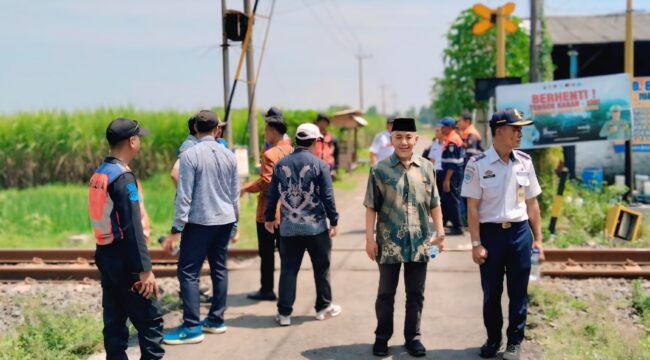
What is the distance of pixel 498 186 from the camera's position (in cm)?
517

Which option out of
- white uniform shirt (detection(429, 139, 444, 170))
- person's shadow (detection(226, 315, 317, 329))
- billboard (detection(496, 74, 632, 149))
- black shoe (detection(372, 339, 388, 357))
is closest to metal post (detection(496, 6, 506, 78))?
billboard (detection(496, 74, 632, 149))

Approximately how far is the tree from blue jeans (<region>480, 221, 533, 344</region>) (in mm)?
16571

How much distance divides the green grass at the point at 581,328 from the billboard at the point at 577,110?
4.26 metres

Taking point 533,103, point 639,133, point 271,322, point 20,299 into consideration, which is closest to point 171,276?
point 20,299

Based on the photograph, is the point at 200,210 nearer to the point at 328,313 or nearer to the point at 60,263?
the point at 328,313

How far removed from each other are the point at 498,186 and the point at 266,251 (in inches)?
114

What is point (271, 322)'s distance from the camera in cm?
655

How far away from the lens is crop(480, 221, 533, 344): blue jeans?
5168 mm

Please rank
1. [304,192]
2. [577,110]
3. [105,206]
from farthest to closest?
1. [577,110]
2. [304,192]
3. [105,206]

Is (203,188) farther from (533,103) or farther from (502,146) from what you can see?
(533,103)

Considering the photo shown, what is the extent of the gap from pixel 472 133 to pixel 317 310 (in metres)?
5.66

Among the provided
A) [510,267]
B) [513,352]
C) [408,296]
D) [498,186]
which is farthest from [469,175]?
[513,352]

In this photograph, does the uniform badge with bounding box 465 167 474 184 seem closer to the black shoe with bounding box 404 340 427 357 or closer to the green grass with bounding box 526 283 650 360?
the black shoe with bounding box 404 340 427 357

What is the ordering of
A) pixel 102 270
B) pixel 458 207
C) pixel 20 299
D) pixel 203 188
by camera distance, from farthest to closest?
pixel 458 207 → pixel 20 299 → pixel 203 188 → pixel 102 270
